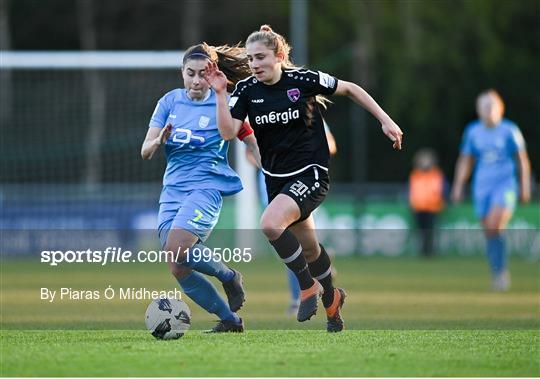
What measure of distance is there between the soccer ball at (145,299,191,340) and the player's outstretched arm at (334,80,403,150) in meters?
2.06

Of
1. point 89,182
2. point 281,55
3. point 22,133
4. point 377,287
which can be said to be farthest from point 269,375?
point 89,182

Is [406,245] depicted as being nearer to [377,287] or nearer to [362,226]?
[362,226]

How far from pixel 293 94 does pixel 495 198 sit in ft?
25.7

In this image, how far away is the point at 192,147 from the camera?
9.29 meters

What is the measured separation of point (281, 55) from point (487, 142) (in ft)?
25.6

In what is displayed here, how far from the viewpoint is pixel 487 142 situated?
643 inches

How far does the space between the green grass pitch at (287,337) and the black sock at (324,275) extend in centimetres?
32

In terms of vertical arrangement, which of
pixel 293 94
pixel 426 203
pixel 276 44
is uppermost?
pixel 276 44

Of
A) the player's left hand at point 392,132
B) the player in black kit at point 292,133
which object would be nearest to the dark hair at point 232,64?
the player in black kit at point 292,133

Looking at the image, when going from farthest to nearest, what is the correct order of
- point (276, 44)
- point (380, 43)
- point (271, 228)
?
point (380, 43)
point (276, 44)
point (271, 228)

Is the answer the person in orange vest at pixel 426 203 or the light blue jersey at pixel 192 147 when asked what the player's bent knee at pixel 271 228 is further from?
the person in orange vest at pixel 426 203

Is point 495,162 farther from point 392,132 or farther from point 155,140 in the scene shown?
point 155,140

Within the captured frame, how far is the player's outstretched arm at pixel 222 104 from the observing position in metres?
8.77

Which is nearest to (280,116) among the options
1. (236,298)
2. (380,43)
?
(236,298)
